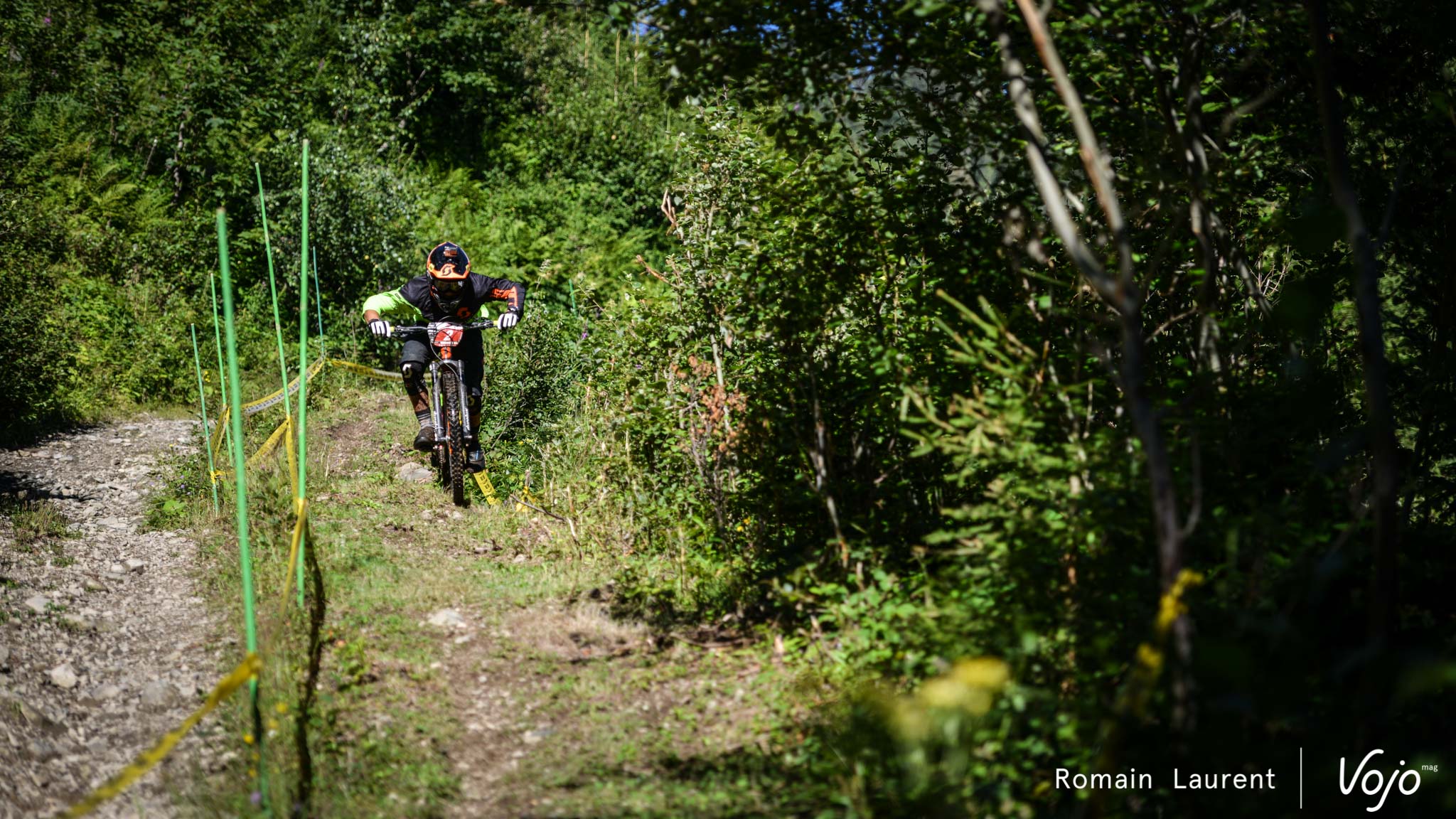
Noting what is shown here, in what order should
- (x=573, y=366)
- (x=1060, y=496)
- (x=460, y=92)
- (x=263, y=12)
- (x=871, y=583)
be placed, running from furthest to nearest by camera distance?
(x=460, y=92) < (x=263, y=12) < (x=573, y=366) < (x=871, y=583) < (x=1060, y=496)

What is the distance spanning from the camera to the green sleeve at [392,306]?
8.25 metres

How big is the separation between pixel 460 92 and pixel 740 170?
16.1 meters

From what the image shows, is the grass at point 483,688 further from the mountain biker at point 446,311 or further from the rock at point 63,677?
the mountain biker at point 446,311

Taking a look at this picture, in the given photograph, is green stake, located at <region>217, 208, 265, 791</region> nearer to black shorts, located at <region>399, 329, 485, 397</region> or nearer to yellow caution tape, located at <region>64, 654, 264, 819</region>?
yellow caution tape, located at <region>64, 654, 264, 819</region>

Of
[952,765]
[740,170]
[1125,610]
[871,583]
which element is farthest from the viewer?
[740,170]

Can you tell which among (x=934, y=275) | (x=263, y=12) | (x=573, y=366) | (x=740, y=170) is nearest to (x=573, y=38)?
(x=263, y=12)

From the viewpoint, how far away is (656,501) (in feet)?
21.2

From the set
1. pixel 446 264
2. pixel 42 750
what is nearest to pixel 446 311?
pixel 446 264

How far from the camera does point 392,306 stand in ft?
27.5

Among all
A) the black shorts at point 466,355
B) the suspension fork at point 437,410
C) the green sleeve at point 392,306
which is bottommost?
the suspension fork at point 437,410

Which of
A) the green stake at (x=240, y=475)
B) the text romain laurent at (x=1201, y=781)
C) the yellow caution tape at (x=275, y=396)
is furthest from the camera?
the yellow caution tape at (x=275, y=396)

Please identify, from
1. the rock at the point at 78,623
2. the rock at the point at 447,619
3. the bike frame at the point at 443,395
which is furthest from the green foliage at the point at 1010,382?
the rock at the point at 78,623

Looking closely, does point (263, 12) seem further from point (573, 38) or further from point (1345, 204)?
point (1345, 204)

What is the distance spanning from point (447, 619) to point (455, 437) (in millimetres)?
2549
